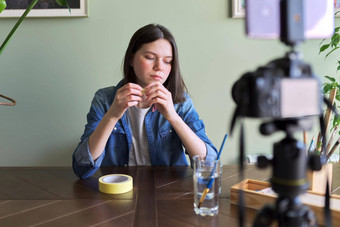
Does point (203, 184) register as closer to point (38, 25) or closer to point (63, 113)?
point (63, 113)

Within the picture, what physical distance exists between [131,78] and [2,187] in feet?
2.45

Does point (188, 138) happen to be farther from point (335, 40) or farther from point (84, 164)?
point (335, 40)

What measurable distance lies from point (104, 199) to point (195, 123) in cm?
63

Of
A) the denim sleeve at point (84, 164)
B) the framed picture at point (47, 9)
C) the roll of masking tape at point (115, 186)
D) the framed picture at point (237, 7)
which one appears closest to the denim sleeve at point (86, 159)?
the denim sleeve at point (84, 164)

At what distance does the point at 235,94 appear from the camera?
41 cm

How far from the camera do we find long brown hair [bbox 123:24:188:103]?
1.40 metres

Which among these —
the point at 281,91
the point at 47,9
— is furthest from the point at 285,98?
the point at 47,9

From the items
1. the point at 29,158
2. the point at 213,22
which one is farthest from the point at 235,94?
the point at 29,158

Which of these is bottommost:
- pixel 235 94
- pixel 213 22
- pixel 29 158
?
pixel 29 158

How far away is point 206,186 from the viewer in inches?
31.6

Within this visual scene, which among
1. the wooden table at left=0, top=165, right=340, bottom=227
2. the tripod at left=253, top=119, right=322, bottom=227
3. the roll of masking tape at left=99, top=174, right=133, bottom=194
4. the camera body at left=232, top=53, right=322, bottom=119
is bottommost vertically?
the wooden table at left=0, top=165, right=340, bottom=227

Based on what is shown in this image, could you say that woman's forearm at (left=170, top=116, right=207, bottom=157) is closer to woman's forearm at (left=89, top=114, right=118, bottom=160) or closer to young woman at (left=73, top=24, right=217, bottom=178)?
young woman at (left=73, top=24, right=217, bottom=178)

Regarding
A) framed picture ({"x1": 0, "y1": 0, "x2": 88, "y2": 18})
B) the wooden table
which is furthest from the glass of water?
framed picture ({"x1": 0, "y1": 0, "x2": 88, "y2": 18})

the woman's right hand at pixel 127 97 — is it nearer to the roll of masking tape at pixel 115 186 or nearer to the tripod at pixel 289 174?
the roll of masking tape at pixel 115 186
